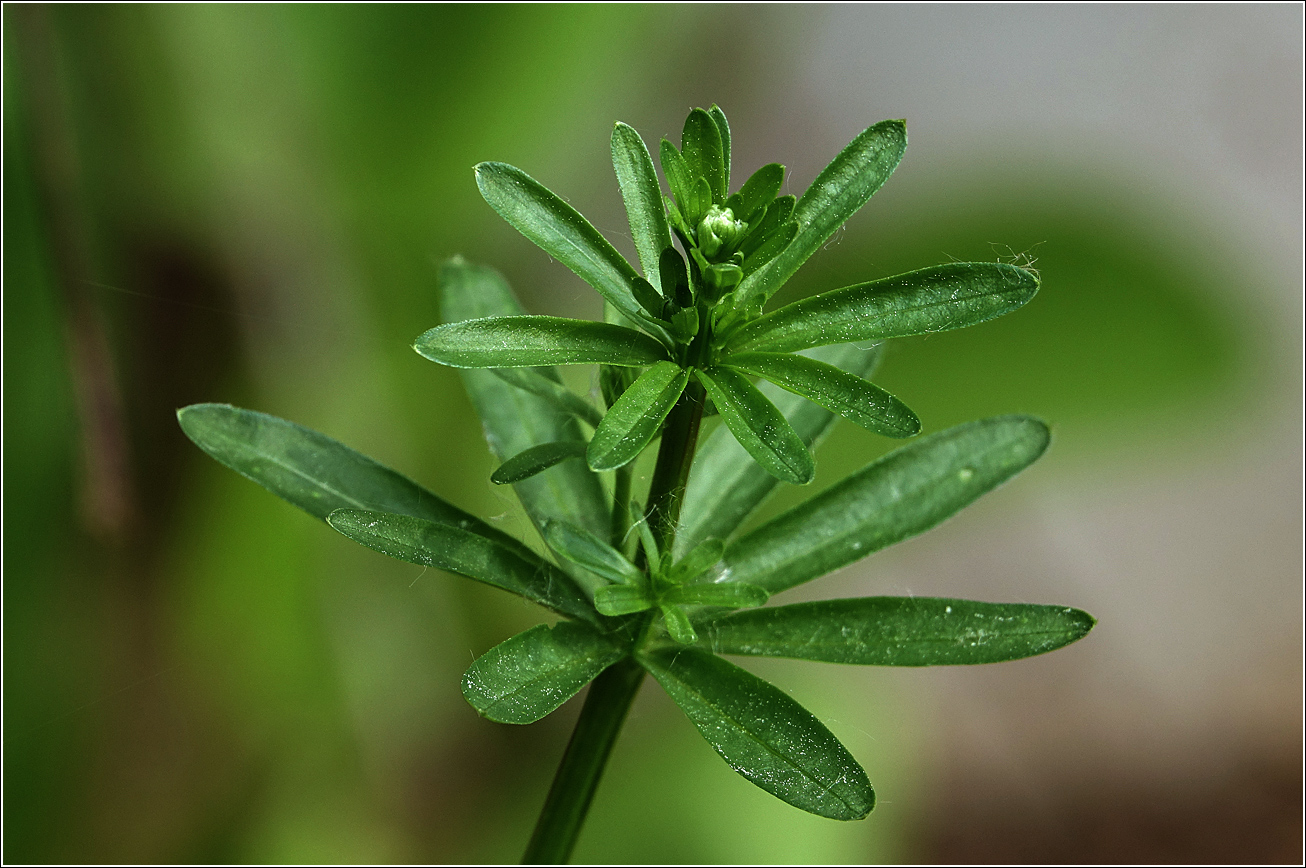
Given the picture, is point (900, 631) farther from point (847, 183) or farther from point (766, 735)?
point (847, 183)

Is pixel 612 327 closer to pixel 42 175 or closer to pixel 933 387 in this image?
pixel 933 387

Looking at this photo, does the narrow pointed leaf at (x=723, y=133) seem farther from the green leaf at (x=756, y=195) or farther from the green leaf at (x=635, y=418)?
the green leaf at (x=635, y=418)

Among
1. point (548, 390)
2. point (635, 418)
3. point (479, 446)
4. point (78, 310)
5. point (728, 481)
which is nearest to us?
point (635, 418)

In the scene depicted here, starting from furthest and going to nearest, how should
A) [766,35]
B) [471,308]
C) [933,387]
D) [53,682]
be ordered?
[766,35] < [933,387] < [53,682] < [471,308]

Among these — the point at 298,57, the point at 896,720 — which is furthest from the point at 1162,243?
the point at 298,57

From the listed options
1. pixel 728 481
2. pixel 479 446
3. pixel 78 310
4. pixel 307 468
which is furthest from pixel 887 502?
pixel 78 310

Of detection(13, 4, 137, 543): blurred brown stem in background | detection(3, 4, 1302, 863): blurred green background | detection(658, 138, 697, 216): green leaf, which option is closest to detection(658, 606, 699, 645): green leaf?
detection(658, 138, 697, 216): green leaf
